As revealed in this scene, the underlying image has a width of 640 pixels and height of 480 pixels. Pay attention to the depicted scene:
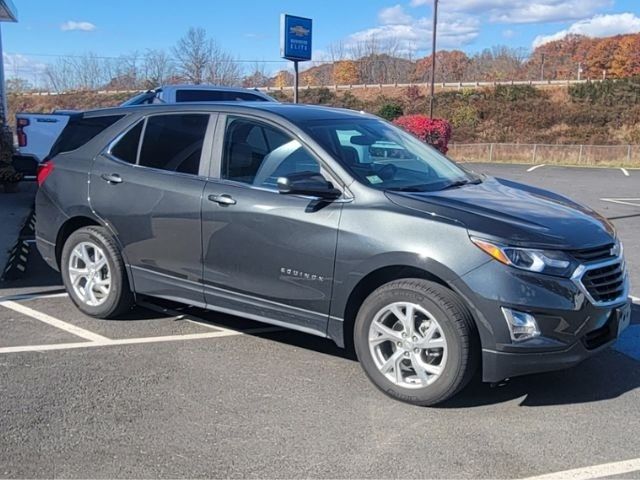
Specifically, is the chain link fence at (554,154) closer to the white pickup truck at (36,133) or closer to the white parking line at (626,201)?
the white parking line at (626,201)

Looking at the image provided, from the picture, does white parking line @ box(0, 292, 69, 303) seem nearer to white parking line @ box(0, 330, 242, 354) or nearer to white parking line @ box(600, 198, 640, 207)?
white parking line @ box(0, 330, 242, 354)

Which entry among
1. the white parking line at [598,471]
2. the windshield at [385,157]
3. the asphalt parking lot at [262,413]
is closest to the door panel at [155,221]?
the asphalt parking lot at [262,413]

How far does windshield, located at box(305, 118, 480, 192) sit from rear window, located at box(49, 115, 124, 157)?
2.00 meters

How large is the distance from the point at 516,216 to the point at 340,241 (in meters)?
1.06

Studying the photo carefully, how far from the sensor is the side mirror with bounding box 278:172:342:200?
416 cm

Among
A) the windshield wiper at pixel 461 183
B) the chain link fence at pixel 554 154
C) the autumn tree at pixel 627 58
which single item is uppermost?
the autumn tree at pixel 627 58

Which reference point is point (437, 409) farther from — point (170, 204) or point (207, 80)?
point (207, 80)

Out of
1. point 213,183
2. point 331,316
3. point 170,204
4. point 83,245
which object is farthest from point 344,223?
point 83,245

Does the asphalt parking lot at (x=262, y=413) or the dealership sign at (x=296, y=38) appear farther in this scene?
the dealership sign at (x=296, y=38)

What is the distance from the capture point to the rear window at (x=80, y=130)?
5629 millimetres

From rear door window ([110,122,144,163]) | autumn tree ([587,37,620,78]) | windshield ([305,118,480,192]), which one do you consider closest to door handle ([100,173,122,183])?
rear door window ([110,122,144,163])

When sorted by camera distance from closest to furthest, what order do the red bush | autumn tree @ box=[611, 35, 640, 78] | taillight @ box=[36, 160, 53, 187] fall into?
1. taillight @ box=[36, 160, 53, 187]
2. the red bush
3. autumn tree @ box=[611, 35, 640, 78]

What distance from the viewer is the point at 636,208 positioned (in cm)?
1316

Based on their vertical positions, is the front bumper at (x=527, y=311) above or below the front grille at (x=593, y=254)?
below
